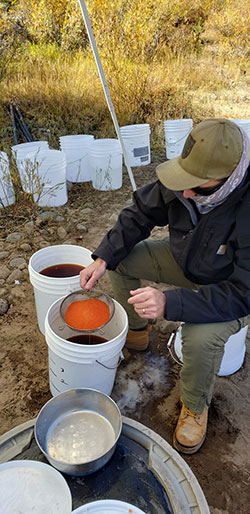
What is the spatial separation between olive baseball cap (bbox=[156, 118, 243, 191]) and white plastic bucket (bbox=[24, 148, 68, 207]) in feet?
6.80

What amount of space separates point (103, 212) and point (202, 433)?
256cm

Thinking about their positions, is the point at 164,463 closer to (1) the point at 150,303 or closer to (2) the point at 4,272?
(1) the point at 150,303

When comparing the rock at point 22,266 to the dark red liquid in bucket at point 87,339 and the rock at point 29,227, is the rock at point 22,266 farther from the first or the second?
the dark red liquid in bucket at point 87,339

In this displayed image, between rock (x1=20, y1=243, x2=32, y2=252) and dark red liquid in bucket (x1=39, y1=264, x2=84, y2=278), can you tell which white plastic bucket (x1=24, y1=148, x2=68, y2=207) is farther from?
dark red liquid in bucket (x1=39, y1=264, x2=84, y2=278)

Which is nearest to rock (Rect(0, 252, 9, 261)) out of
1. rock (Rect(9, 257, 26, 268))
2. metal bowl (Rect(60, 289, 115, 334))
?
rock (Rect(9, 257, 26, 268))

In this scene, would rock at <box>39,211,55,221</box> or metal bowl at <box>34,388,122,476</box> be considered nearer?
metal bowl at <box>34,388,122,476</box>

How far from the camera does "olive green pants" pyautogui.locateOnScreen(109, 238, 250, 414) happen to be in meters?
1.50

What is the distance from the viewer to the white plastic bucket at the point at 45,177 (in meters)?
3.30

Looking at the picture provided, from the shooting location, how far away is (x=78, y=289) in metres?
1.87

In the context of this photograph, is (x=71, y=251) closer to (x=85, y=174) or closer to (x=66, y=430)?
(x=66, y=430)

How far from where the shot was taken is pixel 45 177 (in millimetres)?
3447

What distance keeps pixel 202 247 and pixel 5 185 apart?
7.66 feet

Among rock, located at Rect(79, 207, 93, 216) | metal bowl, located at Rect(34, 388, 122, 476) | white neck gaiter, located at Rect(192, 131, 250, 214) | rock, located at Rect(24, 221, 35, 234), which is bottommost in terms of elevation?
rock, located at Rect(79, 207, 93, 216)

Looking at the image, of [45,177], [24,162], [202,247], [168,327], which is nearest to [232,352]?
[168,327]
